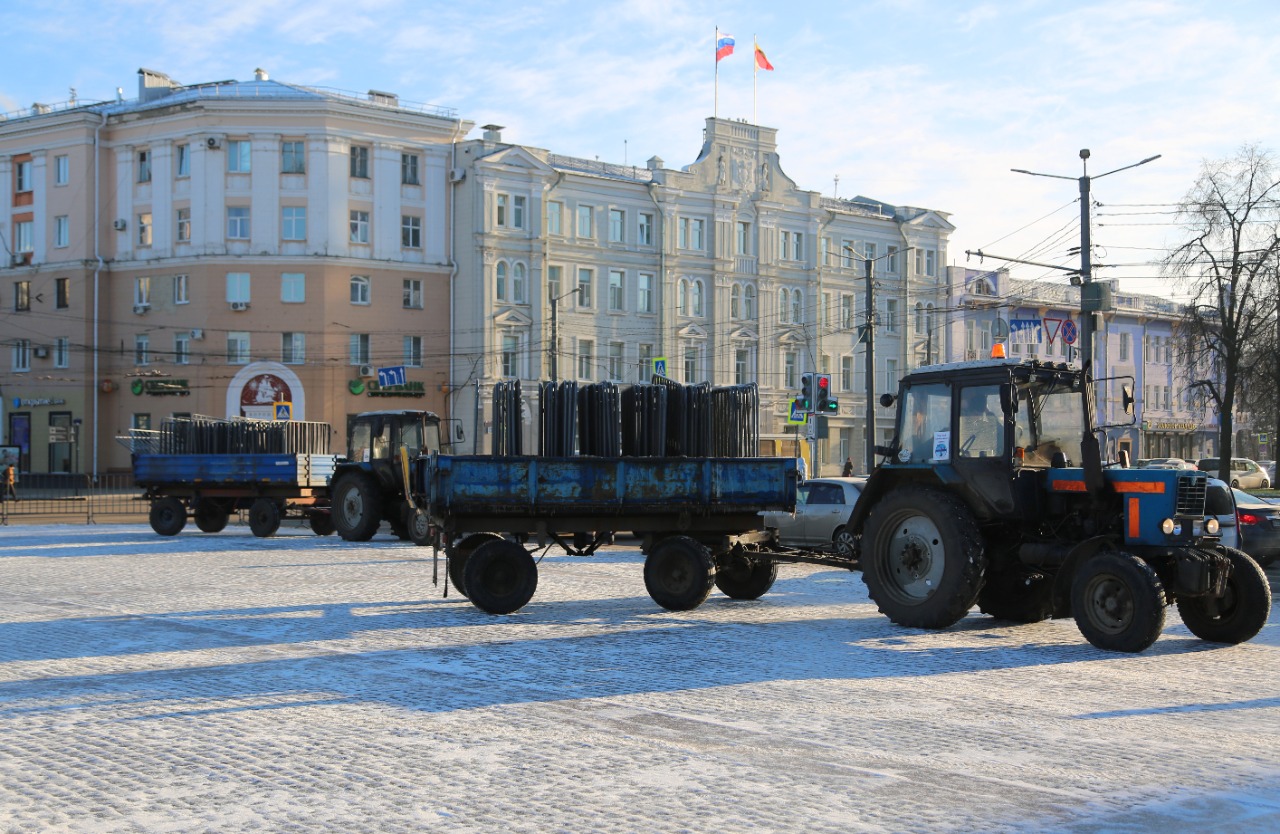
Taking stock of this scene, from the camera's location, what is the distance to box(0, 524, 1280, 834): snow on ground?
688cm

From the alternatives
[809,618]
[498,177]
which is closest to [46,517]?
[498,177]

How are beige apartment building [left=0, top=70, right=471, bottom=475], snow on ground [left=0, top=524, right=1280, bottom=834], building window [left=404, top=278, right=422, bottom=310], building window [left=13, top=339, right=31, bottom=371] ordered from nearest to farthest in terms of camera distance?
snow on ground [left=0, top=524, right=1280, bottom=834], beige apartment building [left=0, top=70, right=471, bottom=475], building window [left=404, top=278, right=422, bottom=310], building window [left=13, top=339, right=31, bottom=371]

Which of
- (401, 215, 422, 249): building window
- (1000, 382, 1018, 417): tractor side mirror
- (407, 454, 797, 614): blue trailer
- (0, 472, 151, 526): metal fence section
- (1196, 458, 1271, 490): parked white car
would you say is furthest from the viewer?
(1196, 458, 1271, 490): parked white car

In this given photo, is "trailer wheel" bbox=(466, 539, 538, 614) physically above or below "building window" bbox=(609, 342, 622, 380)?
below

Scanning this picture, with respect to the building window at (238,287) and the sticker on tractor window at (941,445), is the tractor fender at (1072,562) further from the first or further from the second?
the building window at (238,287)

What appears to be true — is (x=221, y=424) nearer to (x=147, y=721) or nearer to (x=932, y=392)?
(x=932, y=392)

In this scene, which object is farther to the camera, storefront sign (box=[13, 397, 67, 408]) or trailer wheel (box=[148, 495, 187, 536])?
storefront sign (box=[13, 397, 67, 408])

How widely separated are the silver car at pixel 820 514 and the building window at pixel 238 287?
36104 millimetres

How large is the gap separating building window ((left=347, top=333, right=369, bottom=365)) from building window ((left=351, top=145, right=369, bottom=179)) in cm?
652

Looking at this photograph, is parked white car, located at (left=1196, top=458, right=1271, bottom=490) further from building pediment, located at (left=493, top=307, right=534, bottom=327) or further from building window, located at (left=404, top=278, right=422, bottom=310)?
building window, located at (left=404, top=278, right=422, bottom=310)

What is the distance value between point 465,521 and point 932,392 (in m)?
5.15

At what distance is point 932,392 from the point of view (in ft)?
46.6

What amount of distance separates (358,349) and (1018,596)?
4505 cm

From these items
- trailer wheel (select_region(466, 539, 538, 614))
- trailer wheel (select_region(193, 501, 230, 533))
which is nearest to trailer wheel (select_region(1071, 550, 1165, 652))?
trailer wheel (select_region(466, 539, 538, 614))
